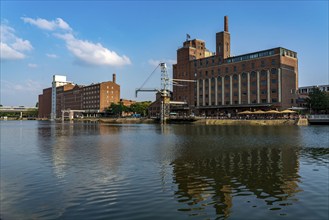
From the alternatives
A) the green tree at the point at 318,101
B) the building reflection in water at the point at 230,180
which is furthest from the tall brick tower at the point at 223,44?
the building reflection in water at the point at 230,180

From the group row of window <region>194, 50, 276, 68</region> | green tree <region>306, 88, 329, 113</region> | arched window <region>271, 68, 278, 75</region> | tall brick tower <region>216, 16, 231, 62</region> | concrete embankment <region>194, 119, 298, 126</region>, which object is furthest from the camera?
tall brick tower <region>216, 16, 231, 62</region>

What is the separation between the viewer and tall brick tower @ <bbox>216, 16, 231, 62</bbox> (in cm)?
13425

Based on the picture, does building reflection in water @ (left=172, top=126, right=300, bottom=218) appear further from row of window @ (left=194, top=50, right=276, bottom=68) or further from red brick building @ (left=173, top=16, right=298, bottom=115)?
row of window @ (left=194, top=50, right=276, bottom=68)

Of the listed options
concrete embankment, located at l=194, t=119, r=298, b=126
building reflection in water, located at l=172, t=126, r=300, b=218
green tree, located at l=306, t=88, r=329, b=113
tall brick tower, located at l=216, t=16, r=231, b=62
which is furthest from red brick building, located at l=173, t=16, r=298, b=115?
building reflection in water, located at l=172, t=126, r=300, b=218

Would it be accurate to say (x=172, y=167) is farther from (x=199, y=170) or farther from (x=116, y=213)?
(x=116, y=213)

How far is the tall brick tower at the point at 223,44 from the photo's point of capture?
440 feet

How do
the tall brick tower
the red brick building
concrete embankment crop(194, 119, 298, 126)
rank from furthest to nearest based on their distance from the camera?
the tall brick tower
the red brick building
concrete embankment crop(194, 119, 298, 126)

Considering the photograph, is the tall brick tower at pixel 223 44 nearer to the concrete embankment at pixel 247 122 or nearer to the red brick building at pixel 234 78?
the red brick building at pixel 234 78

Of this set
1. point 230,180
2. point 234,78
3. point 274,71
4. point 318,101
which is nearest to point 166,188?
point 230,180

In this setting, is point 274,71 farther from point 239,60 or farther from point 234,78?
point 234,78

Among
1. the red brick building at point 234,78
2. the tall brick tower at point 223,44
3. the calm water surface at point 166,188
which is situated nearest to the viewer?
the calm water surface at point 166,188

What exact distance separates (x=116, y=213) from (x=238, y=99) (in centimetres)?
11866

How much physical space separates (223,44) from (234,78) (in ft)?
62.5

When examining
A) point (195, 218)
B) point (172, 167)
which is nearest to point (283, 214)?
point (195, 218)
